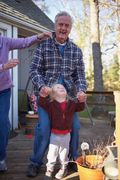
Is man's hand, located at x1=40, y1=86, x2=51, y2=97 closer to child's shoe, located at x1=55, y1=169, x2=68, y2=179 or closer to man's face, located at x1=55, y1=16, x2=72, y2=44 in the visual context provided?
man's face, located at x1=55, y1=16, x2=72, y2=44

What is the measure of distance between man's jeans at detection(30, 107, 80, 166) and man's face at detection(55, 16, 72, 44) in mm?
784

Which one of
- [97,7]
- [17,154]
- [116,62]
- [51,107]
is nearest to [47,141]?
[51,107]

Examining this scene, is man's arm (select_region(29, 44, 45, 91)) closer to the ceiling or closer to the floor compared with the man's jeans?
closer to the ceiling

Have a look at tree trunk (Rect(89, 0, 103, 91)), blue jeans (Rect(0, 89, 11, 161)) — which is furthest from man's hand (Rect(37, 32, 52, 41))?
tree trunk (Rect(89, 0, 103, 91))

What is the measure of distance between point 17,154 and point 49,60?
177 cm

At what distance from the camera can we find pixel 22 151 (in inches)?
200

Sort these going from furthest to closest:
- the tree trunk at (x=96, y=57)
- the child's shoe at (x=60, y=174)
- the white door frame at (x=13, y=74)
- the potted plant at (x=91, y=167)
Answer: the tree trunk at (x=96, y=57), the white door frame at (x=13, y=74), the child's shoe at (x=60, y=174), the potted plant at (x=91, y=167)

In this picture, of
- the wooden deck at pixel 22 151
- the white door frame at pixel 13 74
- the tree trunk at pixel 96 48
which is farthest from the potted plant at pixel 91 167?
the tree trunk at pixel 96 48

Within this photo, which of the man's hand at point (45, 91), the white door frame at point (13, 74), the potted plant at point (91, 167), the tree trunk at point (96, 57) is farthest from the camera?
the tree trunk at point (96, 57)

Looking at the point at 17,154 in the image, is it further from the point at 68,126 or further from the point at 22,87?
the point at 22,87

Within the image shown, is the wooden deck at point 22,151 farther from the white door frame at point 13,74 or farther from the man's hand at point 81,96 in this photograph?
the man's hand at point 81,96

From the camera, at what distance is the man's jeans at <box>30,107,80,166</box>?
142 inches

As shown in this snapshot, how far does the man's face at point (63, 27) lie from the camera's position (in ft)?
11.7

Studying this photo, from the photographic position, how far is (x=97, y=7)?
465 inches
